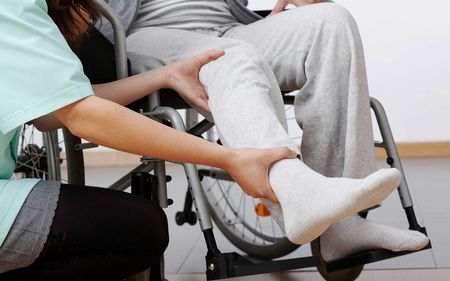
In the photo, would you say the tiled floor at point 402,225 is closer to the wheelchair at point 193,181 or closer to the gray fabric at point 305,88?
the wheelchair at point 193,181

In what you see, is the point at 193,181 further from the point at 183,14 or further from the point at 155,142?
the point at 183,14

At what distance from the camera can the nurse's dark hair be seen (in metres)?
1.08

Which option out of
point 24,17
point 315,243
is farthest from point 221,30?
point 24,17

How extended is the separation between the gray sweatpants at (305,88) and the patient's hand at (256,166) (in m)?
0.03

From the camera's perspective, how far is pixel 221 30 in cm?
145

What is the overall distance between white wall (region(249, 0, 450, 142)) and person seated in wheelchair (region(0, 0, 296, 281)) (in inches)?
121

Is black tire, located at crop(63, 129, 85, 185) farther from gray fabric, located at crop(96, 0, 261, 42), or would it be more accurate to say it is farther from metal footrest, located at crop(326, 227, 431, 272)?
metal footrest, located at crop(326, 227, 431, 272)

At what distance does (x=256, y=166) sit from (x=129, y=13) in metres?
0.65

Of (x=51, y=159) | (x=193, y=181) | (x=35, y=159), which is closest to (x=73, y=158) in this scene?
(x=51, y=159)

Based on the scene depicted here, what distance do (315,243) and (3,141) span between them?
61 cm

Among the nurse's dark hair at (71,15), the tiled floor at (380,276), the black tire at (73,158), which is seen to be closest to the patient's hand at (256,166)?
the nurse's dark hair at (71,15)

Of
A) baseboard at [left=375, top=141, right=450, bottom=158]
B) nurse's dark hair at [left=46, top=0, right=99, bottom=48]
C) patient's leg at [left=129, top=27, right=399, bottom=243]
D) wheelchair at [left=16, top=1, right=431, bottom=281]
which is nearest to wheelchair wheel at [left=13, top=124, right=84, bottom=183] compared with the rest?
wheelchair at [left=16, top=1, right=431, bottom=281]

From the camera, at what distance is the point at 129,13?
1.43 meters

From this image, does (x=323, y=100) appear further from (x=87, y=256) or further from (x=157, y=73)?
(x=87, y=256)
